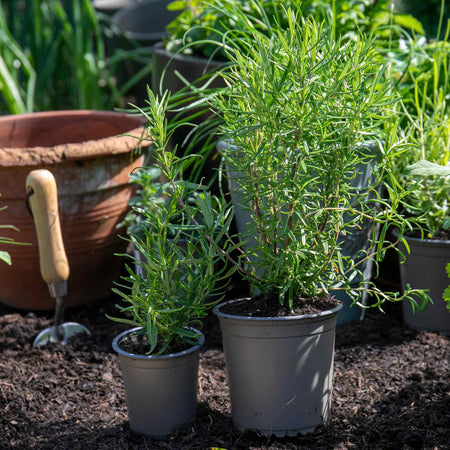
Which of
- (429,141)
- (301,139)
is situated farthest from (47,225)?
(429,141)

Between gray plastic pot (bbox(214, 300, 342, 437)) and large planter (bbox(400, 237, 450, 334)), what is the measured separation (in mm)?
711

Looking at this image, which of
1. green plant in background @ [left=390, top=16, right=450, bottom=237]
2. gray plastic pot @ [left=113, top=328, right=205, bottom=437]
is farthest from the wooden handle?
green plant in background @ [left=390, top=16, right=450, bottom=237]

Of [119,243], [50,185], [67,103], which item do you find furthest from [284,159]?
[67,103]

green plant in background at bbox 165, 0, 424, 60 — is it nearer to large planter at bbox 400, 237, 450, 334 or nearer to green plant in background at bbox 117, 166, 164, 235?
green plant in background at bbox 117, 166, 164, 235

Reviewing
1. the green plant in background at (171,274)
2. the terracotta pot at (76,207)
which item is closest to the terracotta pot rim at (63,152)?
the terracotta pot at (76,207)

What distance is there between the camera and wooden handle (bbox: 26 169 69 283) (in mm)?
2087

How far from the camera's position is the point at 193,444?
158 centimetres

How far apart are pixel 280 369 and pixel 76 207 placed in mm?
1186

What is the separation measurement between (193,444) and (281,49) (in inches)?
35.4

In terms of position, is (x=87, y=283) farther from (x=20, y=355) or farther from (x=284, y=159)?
(x=284, y=159)

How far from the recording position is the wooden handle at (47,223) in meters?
2.09

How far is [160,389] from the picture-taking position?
5.21ft

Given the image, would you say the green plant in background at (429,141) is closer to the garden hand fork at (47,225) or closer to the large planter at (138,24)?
the garden hand fork at (47,225)

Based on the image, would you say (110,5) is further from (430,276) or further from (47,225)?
(430,276)
